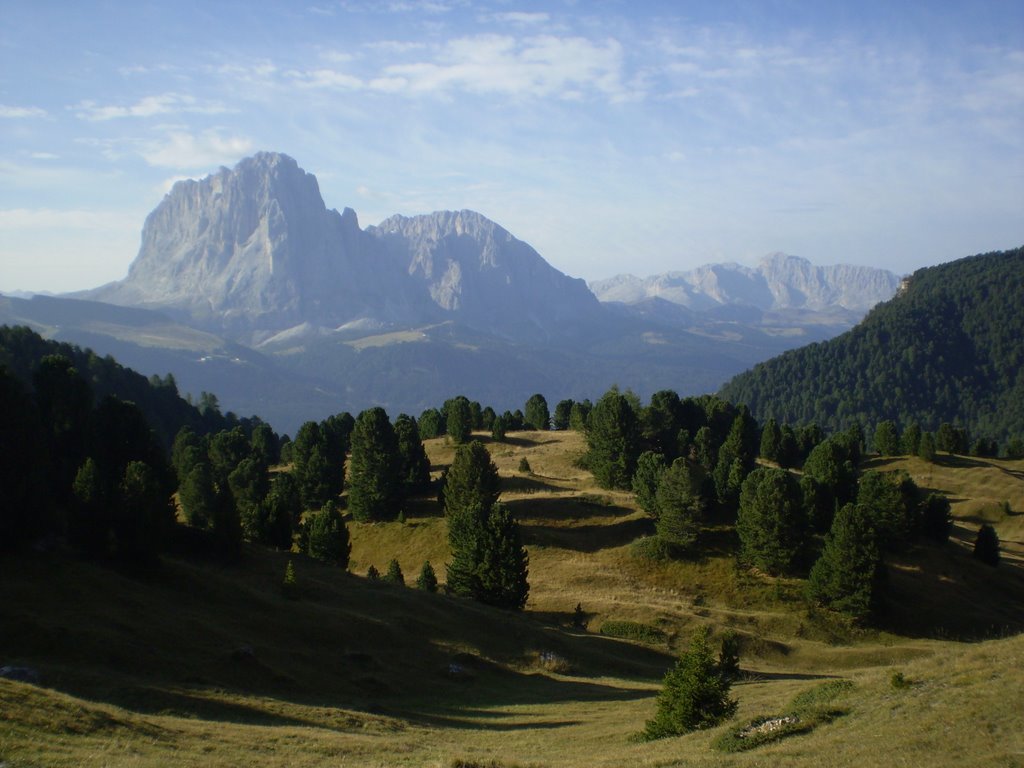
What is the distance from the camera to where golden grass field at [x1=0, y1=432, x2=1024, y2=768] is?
19.6m

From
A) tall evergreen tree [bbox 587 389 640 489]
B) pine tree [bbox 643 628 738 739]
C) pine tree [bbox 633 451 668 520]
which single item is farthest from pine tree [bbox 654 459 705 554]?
pine tree [bbox 643 628 738 739]

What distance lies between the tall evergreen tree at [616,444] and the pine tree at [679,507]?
1765 cm

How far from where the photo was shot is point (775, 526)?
64.3 metres

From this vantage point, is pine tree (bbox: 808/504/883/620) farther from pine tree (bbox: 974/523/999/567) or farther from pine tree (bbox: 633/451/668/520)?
pine tree (bbox: 974/523/999/567)

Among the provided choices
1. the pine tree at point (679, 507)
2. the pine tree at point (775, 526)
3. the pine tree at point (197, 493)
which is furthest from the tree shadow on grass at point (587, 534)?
the pine tree at point (197, 493)

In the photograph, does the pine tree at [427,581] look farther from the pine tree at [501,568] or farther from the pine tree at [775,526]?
the pine tree at [775,526]

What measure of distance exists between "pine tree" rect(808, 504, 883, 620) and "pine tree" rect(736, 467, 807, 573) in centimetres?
461

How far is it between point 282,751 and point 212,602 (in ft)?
68.7

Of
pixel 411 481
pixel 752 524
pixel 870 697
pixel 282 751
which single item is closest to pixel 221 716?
pixel 282 751

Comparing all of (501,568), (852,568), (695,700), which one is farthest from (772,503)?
(695,700)

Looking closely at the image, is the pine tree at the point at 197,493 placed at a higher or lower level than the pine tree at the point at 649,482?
lower

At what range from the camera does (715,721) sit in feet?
79.0

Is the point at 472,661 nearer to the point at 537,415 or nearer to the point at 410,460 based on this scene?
the point at 410,460

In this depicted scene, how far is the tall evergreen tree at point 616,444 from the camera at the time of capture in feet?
288
